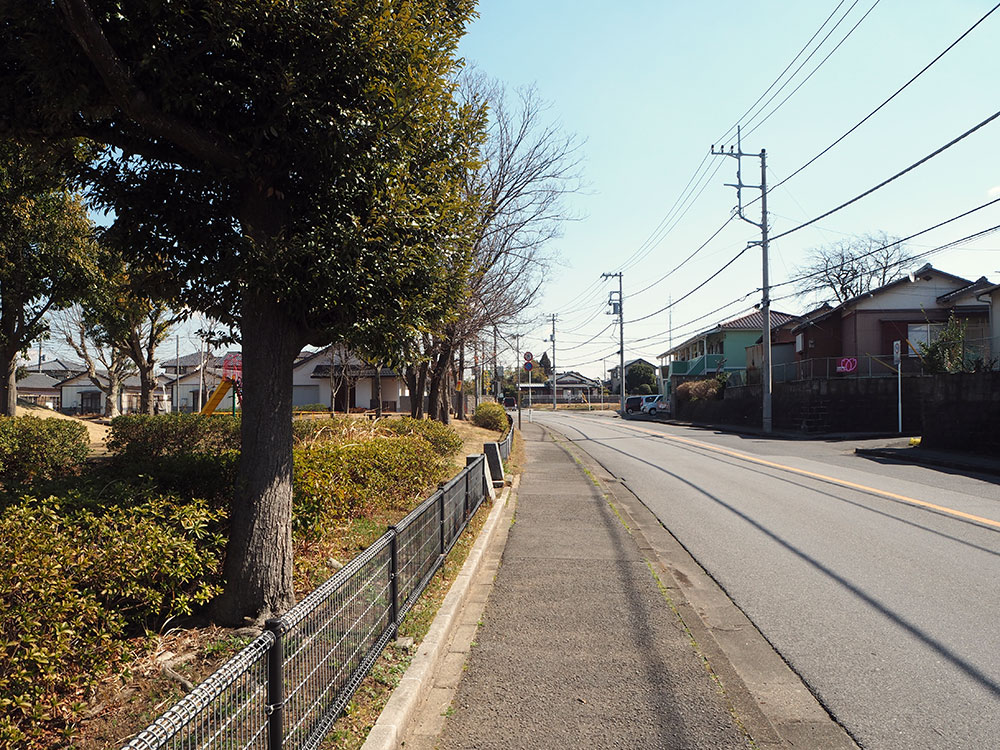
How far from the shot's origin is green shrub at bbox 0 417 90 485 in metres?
8.79

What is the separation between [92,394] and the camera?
2395 inches

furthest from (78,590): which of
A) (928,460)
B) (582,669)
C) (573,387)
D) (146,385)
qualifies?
(573,387)

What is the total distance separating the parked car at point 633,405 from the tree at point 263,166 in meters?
57.9

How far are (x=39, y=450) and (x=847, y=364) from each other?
3029 cm

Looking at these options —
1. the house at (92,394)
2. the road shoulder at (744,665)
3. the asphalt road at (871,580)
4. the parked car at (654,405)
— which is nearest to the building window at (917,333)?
the asphalt road at (871,580)

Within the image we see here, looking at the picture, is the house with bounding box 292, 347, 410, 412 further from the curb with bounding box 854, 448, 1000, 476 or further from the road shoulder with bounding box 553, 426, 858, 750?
the road shoulder with bounding box 553, 426, 858, 750

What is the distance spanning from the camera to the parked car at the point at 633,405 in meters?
61.7

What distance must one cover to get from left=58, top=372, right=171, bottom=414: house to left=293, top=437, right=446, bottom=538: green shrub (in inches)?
2054

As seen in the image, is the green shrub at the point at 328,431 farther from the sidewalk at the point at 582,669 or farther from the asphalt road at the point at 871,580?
the asphalt road at the point at 871,580

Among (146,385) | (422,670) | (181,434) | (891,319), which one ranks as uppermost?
(891,319)

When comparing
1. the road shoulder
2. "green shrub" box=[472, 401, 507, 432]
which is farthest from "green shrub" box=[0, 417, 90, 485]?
"green shrub" box=[472, 401, 507, 432]

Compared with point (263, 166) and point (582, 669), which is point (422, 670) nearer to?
point (582, 669)

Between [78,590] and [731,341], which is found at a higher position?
[731,341]

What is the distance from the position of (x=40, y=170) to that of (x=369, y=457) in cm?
480
